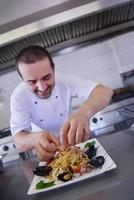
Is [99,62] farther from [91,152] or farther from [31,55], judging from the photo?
[91,152]

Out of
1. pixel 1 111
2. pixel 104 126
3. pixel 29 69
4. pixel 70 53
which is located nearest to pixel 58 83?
pixel 29 69

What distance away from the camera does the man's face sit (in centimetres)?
128

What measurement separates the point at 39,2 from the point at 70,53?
2.66 feet

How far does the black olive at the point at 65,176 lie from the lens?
656 millimetres

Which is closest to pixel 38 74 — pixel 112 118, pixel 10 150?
pixel 112 118

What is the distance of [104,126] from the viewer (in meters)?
1.95

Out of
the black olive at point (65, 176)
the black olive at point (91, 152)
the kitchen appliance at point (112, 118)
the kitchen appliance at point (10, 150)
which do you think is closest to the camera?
the black olive at point (65, 176)

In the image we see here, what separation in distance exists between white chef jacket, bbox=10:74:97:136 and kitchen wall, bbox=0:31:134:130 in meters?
0.79

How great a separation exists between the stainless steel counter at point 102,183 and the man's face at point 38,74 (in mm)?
482

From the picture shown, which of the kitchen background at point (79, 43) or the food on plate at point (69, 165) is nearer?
the food on plate at point (69, 165)

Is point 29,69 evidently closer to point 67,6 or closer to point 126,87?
point 67,6

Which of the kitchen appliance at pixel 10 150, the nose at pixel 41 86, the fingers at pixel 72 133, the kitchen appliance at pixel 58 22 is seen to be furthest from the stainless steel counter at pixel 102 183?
the kitchen appliance at pixel 10 150

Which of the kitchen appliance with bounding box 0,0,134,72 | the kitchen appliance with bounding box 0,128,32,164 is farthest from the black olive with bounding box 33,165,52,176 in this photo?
the kitchen appliance with bounding box 0,128,32,164

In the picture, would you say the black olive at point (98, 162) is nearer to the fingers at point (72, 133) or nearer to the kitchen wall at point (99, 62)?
the fingers at point (72, 133)
